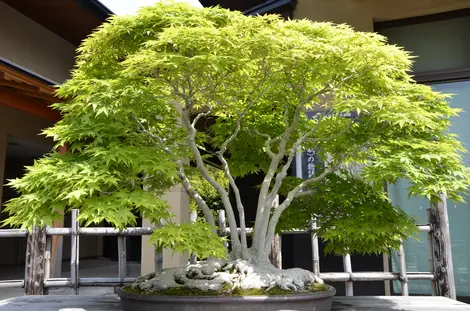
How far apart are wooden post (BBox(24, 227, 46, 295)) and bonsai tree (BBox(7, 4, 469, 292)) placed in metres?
1.38

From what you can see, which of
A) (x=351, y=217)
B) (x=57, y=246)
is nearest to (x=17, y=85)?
(x=57, y=246)

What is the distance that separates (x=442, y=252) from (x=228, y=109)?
2.33m

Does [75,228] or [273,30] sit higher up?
[273,30]

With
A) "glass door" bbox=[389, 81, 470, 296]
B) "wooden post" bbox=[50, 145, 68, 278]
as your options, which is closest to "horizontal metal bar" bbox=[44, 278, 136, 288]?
"wooden post" bbox=[50, 145, 68, 278]

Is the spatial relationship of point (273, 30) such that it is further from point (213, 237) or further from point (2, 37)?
point (2, 37)

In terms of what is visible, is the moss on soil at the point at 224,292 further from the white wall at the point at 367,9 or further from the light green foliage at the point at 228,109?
the white wall at the point at 367,9

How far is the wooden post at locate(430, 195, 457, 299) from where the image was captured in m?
3.93

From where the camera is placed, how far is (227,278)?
2.79m

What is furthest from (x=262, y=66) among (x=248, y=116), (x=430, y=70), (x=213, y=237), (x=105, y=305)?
(x=430, y=70)

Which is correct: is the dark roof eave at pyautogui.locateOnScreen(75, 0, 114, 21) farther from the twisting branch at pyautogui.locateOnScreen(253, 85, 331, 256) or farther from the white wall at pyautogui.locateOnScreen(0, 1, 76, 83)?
the twisting branch at pyautogui.locateOnScreen(253, 85, 331, 256)

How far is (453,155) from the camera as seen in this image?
109 inches

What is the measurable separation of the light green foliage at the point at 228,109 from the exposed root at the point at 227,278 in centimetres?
25

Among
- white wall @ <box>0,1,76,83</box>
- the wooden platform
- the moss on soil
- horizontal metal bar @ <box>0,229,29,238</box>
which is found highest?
white wall @ <box>0,1,76,83</box>

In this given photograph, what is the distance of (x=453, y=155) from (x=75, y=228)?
330cm
